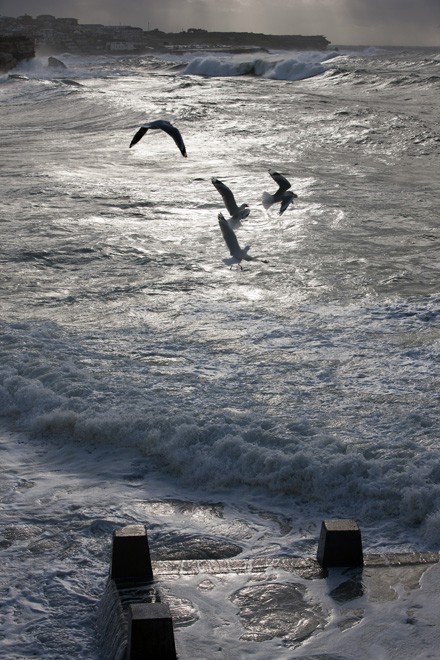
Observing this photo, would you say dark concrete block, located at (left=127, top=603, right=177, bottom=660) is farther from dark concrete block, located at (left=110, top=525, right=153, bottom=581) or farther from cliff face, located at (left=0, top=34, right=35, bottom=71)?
cliff face, located at (left=0, top=34, right=35, bottom=71)

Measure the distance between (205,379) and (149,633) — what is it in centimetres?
315

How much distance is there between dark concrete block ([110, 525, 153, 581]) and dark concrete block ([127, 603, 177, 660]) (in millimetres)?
424

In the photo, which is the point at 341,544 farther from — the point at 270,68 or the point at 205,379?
the point at 270,68

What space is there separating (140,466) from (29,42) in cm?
6083

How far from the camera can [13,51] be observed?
2271 inches

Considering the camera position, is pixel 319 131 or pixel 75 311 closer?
pixel 75 311

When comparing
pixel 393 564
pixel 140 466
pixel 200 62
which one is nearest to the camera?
pixel 393 564

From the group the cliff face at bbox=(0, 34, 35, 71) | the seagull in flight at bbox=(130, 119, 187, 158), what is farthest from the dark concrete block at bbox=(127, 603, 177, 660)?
the cliff face at bbox=(0, 34, 35, 71)

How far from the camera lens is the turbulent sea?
3.95 m

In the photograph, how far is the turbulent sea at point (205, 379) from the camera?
3953 millimetres

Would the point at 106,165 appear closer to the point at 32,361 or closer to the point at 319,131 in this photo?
the point at 319,131

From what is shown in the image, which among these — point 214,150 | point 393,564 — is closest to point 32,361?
point 393,564

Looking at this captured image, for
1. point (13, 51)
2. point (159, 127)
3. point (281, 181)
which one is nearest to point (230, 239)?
point (281, 181)

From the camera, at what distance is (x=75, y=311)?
292 inches
